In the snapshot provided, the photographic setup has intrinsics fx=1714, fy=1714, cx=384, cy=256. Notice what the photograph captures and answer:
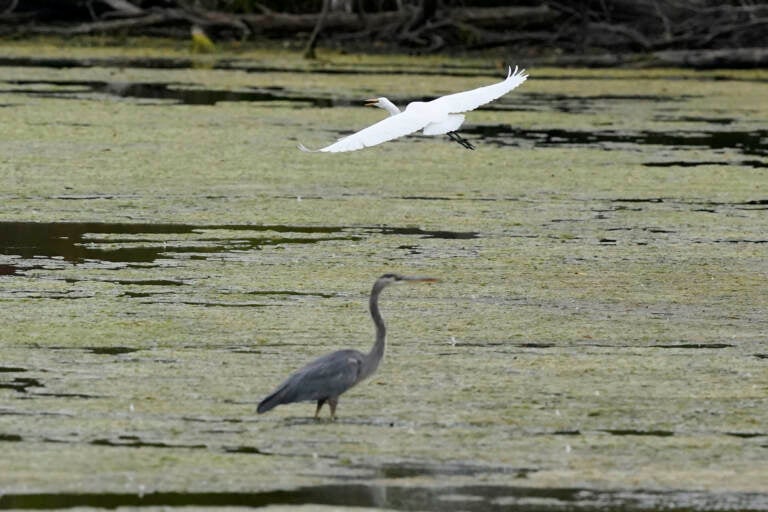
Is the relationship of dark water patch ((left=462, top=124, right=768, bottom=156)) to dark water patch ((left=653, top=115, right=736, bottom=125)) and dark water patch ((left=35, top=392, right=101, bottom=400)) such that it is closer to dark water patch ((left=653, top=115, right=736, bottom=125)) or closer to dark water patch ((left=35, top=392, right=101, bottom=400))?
dark water patch ((left=653, top=115, right=736, bottom=125))

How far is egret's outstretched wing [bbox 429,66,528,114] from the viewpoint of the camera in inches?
302

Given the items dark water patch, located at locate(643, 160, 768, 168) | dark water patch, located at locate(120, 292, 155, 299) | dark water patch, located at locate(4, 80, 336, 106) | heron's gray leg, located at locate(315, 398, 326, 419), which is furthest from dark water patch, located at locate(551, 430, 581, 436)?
dark water patch, located at locate(4, 80, 336, 106)

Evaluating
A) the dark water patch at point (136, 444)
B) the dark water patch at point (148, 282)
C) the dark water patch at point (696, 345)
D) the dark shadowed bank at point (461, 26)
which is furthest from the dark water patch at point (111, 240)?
the dark shadowed bank at point (461, 26)

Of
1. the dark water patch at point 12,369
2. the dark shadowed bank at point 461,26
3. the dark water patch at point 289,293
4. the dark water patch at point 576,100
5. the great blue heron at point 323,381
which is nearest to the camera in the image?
the great blue heron at point 323,381

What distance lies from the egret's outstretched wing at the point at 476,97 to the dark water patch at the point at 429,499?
10.2 ft

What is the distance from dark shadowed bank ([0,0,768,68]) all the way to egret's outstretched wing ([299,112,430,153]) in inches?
666

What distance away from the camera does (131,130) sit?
15.1m

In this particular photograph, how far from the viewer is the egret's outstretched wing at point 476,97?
7.66 metres

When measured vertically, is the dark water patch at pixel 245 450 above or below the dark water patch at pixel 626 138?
above

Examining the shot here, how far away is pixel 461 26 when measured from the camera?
1023 inches

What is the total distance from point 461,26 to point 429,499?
21.7 m

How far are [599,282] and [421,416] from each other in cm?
306

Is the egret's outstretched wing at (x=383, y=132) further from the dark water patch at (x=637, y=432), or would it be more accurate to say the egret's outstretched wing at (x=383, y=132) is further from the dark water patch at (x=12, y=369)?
the dark water patch at (x=637, y=432)

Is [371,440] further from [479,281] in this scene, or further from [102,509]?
[479,281]
